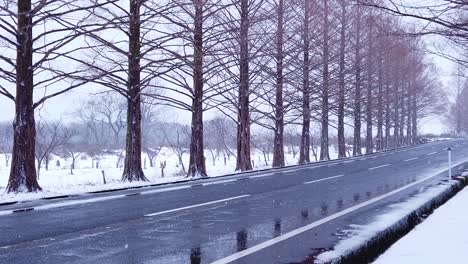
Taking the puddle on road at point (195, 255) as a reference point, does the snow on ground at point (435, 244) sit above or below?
above

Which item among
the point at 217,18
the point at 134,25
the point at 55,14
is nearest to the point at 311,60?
the point at 217,18

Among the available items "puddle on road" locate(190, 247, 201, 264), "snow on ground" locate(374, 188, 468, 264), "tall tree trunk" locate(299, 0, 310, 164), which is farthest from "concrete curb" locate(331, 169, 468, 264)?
"tall tree trunk" locate(299, 0, 310, 164)

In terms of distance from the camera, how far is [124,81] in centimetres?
1891

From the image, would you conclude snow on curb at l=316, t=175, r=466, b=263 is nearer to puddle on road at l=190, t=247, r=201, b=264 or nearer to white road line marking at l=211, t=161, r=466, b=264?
white road line marking at l=211, t=161, r=466, b=264

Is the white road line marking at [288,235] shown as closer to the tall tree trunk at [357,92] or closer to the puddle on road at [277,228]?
the puddle on road at [277,228]

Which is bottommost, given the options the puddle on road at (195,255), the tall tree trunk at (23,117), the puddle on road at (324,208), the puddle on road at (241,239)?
the puddle on road at (324,208)

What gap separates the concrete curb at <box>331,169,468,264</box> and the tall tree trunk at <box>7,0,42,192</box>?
34.0 feet

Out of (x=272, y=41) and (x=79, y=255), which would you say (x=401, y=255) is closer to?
(x=79, y=255)

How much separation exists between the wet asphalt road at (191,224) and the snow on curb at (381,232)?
0.28m

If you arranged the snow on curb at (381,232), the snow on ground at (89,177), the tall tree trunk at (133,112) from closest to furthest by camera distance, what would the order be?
the snow on curb at (381,232) < the snow on ground at (89,177) < the tall tree trunk at (133,112)

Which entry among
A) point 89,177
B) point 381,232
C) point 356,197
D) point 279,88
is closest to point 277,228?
point 381,232

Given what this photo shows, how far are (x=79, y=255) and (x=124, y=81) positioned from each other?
42.6 ft

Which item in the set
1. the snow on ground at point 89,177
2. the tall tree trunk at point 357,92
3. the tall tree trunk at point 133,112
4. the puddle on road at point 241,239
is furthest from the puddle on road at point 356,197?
the tall tree trunk at point 357,92

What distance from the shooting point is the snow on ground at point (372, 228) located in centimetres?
658
